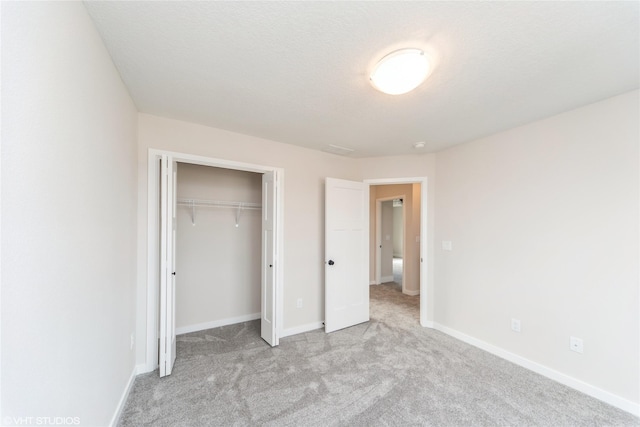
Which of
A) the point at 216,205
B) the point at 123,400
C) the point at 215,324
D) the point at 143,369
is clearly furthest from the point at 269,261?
the point at 123,400

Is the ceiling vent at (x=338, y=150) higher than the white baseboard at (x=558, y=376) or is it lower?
higher

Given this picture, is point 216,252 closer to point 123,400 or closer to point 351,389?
point 123,400

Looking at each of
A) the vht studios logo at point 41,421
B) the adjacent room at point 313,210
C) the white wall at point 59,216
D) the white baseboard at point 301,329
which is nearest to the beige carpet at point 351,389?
the adjacent room at point 313,210

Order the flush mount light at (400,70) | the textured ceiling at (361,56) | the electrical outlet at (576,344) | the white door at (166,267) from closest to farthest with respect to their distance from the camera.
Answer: the textured ceiling at (361,56), the flush mount light at (400,70), the electrical outlet at (576,344), the white door at (166,267)

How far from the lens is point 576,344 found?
7.14ft

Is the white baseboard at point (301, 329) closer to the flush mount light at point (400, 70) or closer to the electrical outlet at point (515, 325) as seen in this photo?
the electrical outlet at point (515, 325)

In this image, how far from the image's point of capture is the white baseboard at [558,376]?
1.91 m

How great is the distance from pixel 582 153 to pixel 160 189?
3.83 meters

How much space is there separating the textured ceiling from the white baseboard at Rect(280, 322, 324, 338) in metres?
2.53

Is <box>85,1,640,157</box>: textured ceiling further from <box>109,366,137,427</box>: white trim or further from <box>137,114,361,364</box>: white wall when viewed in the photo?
<box>109,366,137,427</box>: white trim

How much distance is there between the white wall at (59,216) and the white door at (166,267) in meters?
0.46

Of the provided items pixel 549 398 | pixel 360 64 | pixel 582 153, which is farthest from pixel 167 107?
pixel 549 398

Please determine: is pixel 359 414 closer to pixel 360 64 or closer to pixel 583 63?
pixel 360 64

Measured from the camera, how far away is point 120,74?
1792 millimetres
